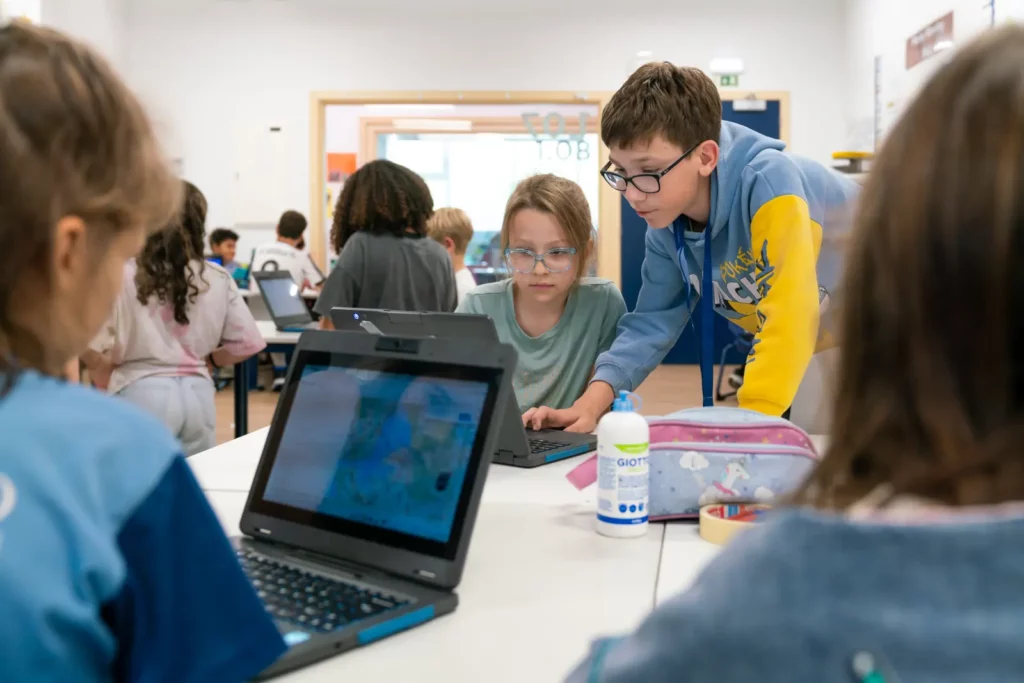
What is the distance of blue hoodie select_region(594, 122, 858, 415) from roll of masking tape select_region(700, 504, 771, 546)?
0.30 m

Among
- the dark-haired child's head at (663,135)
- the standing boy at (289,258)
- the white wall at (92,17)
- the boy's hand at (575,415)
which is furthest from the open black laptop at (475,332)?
the white wall at (92,17)

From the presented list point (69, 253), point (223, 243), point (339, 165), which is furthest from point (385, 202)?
point (339, 165)

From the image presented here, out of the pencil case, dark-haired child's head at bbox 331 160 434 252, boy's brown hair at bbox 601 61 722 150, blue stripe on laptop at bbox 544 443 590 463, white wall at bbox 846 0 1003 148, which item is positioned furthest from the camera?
white wall at bbox 846 0 1003 148

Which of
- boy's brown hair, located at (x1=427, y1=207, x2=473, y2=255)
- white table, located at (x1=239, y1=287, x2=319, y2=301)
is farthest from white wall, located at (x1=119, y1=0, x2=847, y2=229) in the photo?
boy's brown hair, located at (x1=427, y1=207, x2=473, y2=255)

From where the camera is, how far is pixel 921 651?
1.45 ft

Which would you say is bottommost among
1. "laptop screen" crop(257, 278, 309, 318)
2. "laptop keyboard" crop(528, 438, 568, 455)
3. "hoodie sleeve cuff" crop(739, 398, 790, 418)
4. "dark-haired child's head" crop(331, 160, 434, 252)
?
"laptop keyboard" crop(528, 438, 568, 455)

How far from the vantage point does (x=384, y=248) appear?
3.32 meters

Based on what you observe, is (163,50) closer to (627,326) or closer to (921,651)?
(627,326)

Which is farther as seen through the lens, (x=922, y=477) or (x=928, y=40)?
(x=928, y=40)

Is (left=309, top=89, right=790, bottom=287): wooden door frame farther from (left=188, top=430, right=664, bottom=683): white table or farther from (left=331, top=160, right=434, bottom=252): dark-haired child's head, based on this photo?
(left=188, top=430, right=664, bottom=683): white table

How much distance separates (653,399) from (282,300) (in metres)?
2.51

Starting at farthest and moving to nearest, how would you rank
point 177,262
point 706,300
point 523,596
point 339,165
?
1. point 339,165
2. point 177,262
3. point 706,300
4. point 523,596

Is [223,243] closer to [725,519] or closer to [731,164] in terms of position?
[731,164]

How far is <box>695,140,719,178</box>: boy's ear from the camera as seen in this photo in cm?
182
